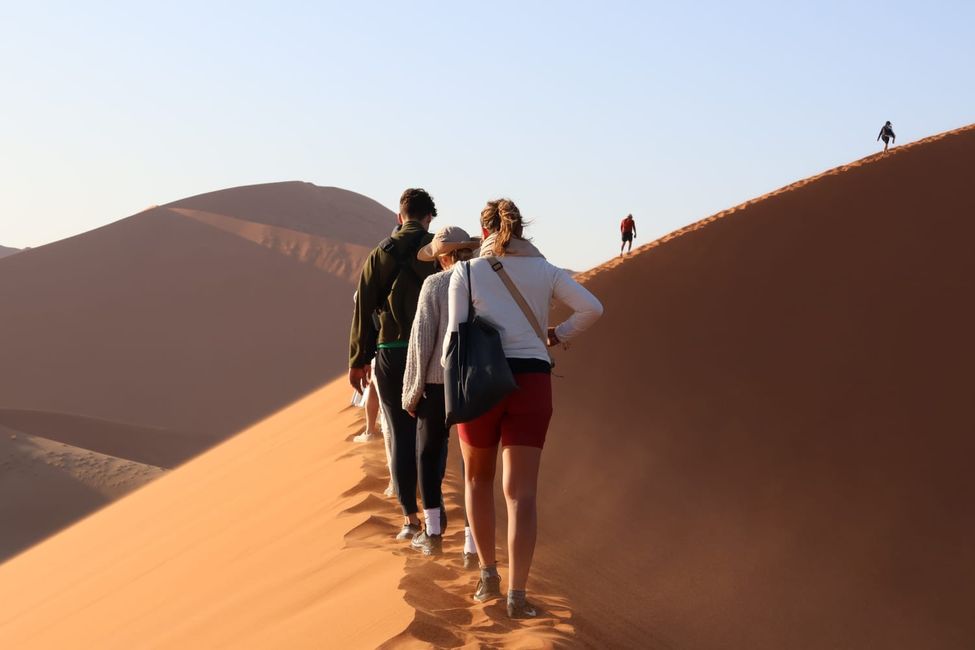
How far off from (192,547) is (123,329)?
42.1 m

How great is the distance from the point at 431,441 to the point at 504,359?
46.3 inches

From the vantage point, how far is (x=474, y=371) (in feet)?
14.6

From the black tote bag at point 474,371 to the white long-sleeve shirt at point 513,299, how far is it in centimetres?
3

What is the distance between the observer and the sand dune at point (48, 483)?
814 inches

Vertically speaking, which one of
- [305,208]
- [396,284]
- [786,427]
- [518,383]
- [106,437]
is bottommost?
[106,437]

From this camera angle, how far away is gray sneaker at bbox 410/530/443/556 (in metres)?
5.58

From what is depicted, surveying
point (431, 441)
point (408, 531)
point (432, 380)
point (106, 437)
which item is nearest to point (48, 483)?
point (106, 437)

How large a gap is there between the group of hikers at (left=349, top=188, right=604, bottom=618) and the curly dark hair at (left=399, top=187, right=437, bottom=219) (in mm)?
127

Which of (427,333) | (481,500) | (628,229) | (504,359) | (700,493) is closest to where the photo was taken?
(504,359)

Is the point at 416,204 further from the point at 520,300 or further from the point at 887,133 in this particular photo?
the point at 887,133

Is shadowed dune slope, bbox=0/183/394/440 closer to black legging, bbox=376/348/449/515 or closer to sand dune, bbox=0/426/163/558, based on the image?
sand dune, bbox=0/426/163/558

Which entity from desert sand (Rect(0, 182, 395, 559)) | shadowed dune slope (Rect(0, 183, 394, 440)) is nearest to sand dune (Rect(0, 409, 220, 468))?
desert sand (Rect(0, 182, 395, 559))

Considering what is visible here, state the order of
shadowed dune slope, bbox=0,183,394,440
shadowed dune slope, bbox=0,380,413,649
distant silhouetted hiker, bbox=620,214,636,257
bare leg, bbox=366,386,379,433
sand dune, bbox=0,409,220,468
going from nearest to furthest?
shadowed dune slope, bbox=0,380,413,649 < bare leg, bbox=366,386,379,433 < distant silhouetted hiker, bbox=620,214,636,257 < sand dune, bbox=0,409,220,468 < shadowed dune slope, bbox=0,183,394,440

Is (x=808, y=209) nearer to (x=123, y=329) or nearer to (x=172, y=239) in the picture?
(x=123, y=329)
